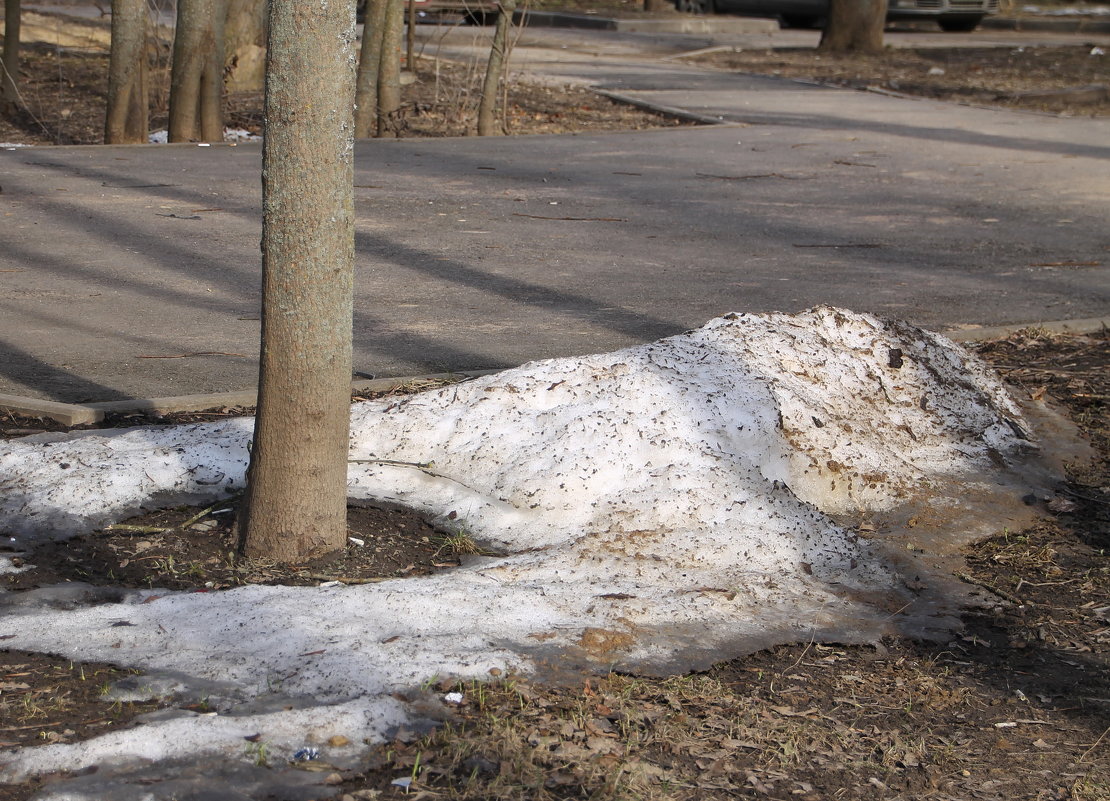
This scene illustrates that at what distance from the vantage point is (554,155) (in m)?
12.4

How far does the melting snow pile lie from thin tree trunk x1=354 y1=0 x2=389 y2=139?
7982 mm

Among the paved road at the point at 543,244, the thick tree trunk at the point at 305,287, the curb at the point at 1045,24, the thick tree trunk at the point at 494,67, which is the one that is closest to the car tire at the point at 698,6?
the curb at the point at 1045,24

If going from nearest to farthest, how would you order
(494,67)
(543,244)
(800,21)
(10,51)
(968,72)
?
(543,244), (10,51), (494,67), (968,72), (800,21)

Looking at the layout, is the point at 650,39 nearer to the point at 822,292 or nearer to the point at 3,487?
the point at 822,292

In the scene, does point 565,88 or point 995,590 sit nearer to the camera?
point 995,590

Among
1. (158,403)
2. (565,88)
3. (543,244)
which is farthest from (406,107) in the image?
(158,403)

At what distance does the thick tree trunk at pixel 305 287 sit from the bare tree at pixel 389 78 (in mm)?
9140

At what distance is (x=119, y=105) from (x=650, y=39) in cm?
1615

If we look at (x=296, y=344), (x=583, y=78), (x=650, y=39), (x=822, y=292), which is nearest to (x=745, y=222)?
(x=822, y=292)

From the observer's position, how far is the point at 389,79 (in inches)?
514

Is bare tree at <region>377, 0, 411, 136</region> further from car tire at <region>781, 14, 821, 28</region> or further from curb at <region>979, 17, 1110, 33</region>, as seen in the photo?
curb at <region>979, 17, 1110, 33</region>

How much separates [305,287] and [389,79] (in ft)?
32.2

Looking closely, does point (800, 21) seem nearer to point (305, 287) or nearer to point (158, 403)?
point (158, 403)

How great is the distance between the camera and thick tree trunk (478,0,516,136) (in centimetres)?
1213
